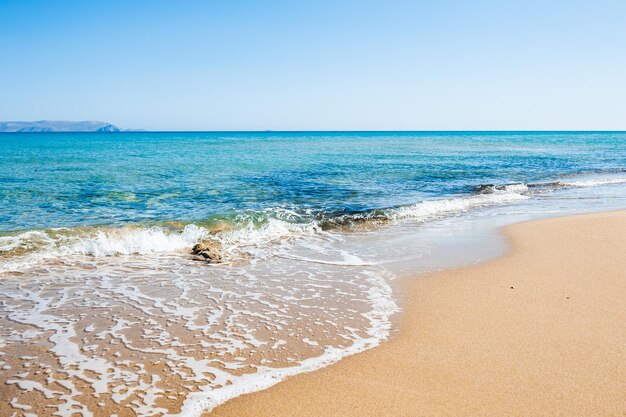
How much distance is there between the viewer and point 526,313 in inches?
255

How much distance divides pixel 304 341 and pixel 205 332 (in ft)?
4.32

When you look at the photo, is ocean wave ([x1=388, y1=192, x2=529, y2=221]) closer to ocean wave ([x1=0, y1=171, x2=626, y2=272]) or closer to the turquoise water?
ocean wave ([x1=0, y1=171, x2=626, y2=272])

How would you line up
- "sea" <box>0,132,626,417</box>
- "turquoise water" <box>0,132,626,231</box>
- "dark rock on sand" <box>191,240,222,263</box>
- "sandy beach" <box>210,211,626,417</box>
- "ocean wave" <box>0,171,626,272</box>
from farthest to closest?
1. "turquoise water" <box>0,132,626,231</box>
2. "ocean wave" <box>0,171,626,272</box>
3. "dark rock on sand" <box>191,240,222,263</box>
4. "sea" <box>0,132,626,417</box>
5. "sandy beach" <box>210,211,626,417</box>

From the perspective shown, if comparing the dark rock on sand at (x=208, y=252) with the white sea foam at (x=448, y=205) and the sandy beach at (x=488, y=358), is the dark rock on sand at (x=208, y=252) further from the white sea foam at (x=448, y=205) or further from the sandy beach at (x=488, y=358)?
the white sea foam at (x=448, y=205)

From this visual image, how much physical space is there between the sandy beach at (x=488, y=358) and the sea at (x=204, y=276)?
348mm

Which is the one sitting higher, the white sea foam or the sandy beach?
the white sea foam

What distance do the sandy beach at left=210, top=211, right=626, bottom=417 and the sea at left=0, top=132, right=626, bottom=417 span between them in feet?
1.14

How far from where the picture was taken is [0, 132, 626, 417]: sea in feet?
15.5

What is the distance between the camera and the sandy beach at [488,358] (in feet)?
13.8

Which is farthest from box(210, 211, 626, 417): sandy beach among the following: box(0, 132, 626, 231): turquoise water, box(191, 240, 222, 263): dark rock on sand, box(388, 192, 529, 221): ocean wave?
box(0, 132, 626, 231): turquoise water

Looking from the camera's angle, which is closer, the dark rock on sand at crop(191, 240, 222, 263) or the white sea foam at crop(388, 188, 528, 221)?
the dark rock on sand at crop(191, 240, 222, 263)

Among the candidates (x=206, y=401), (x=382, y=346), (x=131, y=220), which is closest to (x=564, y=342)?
(x=382, y=346)

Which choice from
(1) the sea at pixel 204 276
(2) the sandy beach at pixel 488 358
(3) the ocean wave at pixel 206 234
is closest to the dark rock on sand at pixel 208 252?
(1) the sea at pixel 204 276

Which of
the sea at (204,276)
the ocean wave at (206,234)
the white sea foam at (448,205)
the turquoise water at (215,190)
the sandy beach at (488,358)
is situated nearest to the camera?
the sandy beach at (488,358)
